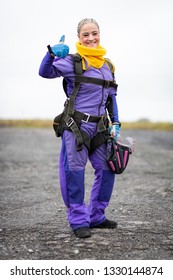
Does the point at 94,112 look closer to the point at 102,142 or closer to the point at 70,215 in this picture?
the point at 102,142

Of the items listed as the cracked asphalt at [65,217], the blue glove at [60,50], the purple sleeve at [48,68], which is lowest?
the cracked asphalt at [65,217]

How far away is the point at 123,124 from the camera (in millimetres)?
22266

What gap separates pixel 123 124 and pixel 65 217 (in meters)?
16.6

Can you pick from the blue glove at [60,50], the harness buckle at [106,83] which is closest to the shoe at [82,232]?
the harness buckle at [106,83]

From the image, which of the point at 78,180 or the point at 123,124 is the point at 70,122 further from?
the point at 123,124

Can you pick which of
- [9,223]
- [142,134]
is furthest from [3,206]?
Result: [142,134]

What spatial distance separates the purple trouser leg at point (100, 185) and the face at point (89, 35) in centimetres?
120

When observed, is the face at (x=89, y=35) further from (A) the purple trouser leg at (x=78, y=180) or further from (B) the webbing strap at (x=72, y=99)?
(A) the purple trouser leg at (x=78, y=180)

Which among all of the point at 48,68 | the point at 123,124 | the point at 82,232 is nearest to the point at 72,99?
the point at 48,68

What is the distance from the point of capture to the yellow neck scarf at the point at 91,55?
15.9 feet

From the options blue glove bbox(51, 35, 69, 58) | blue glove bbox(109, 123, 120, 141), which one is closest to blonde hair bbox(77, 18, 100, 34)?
blue glove bbox(51, 35, 69, 58)

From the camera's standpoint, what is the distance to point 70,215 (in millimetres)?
5098

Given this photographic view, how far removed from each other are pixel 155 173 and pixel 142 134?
889 centimetres

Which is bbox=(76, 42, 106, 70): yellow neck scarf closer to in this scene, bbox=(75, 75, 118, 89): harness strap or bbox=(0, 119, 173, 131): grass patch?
bbox=(75, 75, 118, 89): harness strap
